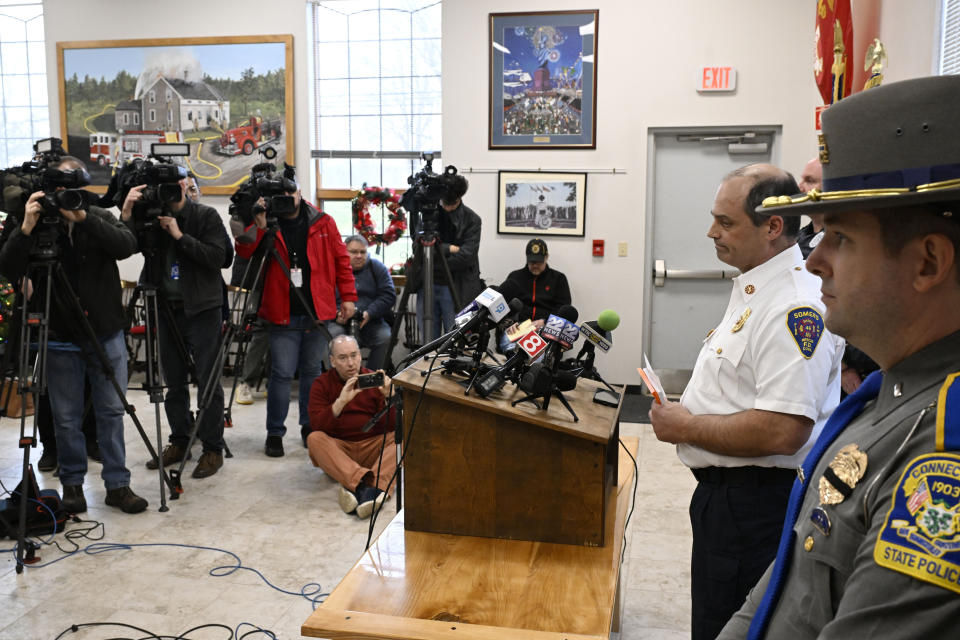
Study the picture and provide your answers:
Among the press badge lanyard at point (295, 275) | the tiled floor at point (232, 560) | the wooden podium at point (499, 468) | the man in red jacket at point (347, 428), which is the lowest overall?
the tiled floor at point (232, 560)

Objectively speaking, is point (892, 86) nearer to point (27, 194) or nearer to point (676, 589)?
point (676, 589)

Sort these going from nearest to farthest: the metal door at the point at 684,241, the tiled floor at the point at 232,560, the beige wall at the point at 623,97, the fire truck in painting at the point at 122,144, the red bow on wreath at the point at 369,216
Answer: the tiled floor at the point at 232,560 → the beige wall at the point at 623,97 → the metal door at the point at 684,241 → the red bow on wreath at the point at 369,216 → the fire truck in painting at the point at 122,144

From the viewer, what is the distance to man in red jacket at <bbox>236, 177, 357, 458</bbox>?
4512mm

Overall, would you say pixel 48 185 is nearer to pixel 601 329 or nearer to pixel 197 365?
pixel 197 365

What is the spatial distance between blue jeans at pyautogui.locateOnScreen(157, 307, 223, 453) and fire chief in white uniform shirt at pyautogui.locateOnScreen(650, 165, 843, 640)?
3073 millimetres

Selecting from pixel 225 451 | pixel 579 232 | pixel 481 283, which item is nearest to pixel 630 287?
pixel 579 232

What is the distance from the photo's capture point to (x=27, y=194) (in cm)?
346

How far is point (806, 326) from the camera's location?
64.3 inches

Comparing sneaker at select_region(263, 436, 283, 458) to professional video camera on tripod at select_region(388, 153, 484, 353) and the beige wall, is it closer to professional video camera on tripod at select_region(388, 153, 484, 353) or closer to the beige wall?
professional video camera on tripod at select_region(388, 153, 484, 353)

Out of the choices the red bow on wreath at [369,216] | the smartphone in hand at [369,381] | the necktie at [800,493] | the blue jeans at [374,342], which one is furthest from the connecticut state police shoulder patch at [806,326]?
the red bow on wreath at [369,216]

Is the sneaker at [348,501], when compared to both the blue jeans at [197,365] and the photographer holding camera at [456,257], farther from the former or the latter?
the photographer holding camera at [456,257]

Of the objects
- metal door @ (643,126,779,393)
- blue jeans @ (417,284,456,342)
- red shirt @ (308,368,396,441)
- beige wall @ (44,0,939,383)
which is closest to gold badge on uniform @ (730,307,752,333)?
red shirt @ (308,368,396,441)

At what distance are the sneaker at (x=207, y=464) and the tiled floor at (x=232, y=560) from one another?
1.9 inches

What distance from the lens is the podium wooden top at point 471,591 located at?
56.8 inches
